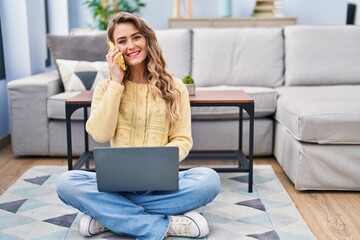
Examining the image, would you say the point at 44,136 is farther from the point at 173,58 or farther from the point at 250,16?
the point at 250,16

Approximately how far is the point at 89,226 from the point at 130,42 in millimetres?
739

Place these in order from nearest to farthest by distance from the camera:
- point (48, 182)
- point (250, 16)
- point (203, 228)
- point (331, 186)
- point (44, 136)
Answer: point (203, 228)
point (331, 186)
point (48, 182)
point (44, 136)
point (250, 16)

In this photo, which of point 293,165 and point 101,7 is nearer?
point 293,165

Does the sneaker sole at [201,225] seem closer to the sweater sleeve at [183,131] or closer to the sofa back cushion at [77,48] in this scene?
the sweater sleeve at [183,131]

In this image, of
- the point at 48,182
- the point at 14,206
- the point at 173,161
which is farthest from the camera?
the point at 48,182

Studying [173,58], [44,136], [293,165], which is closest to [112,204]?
[293,165]

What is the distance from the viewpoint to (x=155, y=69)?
1.91m

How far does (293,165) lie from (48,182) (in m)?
1.33

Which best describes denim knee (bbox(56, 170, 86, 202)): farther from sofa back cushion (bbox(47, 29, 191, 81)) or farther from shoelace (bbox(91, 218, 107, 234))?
sofa back cushion (bbox(47, 29, 191, 81))

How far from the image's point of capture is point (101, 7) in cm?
515

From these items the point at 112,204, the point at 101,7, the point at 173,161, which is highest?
the point at 101,7

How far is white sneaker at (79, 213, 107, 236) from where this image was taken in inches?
71.5

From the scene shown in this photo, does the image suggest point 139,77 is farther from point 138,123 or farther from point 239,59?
point 239,59

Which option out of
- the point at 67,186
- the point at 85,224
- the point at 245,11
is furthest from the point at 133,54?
the point at 245,11
